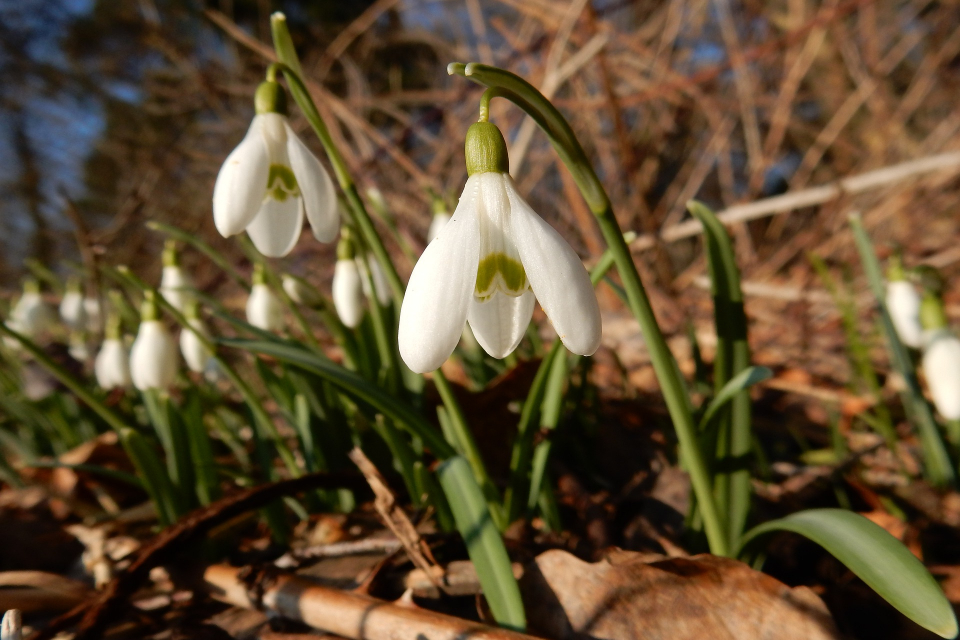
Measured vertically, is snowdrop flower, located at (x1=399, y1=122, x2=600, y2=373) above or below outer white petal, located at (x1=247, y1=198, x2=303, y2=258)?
below

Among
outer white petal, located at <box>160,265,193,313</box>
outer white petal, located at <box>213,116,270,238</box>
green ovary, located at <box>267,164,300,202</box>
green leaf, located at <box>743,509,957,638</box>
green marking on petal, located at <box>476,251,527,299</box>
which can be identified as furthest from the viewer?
outer white petal, located at <box>160,265,193,313</box>

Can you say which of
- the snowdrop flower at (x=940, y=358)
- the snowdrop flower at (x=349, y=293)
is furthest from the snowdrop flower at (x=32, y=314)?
the snowdrop flower at (x=940, y=358)

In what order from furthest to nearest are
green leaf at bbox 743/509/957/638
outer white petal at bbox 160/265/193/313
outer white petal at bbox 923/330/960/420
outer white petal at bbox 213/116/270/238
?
1. outer white petal at bbox 160/265/193/313
2. outer white petal at bbox 923/330/960/420
3. outer white petal at bbox 213/116/270/238
4. green leaf at bbox 743/509/957/638

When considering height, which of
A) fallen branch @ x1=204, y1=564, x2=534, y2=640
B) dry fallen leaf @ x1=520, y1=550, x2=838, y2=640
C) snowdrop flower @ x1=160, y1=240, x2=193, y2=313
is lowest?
fallen branch @ x1=204, y1=564, x2=534, y2=640

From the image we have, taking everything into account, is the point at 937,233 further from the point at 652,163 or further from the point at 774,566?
the point at 774,566

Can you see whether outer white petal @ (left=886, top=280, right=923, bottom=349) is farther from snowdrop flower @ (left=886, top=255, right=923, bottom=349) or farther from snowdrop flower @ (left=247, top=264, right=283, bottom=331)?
snowdrop flower @ (left=247, top=264, right=283, bottom=331)

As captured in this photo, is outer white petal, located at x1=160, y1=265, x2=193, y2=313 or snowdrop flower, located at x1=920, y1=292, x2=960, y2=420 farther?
outer white petal, located at x1=160, y1=265, x2=193, y2=313

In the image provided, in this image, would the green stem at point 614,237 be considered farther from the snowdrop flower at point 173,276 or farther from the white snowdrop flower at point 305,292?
the snowdrop flower at point 173,276

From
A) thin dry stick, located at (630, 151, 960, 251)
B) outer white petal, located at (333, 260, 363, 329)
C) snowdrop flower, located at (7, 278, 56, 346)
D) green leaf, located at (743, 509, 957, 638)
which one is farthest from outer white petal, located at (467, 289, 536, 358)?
snowdrop flower, located at (7, 278, 56, 346)

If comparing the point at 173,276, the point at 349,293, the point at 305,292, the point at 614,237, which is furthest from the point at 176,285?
the point at 614,237

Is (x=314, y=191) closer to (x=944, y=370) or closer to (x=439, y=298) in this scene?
(x=439, y=298)
